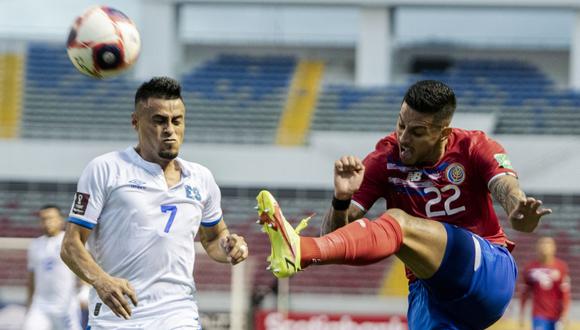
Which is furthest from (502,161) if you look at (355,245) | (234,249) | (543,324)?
(543,324)

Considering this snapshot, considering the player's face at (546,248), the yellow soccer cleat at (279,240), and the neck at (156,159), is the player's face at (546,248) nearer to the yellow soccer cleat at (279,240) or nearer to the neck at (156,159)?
the neck at (156,159)

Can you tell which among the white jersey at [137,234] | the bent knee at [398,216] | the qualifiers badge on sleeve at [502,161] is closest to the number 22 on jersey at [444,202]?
the qualifiers badge on sleeve at [502,161]

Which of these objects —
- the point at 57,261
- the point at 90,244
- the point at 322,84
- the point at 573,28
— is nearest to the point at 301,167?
the point at 322,84

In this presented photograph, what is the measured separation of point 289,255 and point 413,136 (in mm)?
1095

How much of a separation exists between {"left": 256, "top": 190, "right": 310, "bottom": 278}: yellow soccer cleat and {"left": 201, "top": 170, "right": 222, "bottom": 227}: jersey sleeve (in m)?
1.05

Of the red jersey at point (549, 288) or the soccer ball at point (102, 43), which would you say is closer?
the soccer ball at point (102, 43)

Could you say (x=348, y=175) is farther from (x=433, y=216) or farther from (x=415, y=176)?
(x=433, y=216)

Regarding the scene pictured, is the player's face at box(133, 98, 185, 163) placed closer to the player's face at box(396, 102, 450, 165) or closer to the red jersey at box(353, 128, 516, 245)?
the red jersey at box(353, 128, 516, 245)

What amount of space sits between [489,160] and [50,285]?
702 centimetres

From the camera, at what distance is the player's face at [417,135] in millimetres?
5391

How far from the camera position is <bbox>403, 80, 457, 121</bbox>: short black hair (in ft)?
17.7

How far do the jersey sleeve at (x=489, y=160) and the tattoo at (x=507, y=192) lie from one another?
0.18 ft

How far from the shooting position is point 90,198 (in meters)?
5.39

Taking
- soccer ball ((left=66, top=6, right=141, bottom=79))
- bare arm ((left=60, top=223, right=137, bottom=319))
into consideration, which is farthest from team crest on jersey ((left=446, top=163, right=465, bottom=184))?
soccer ball ((left=66, top=6, right=141, bottom=79))
